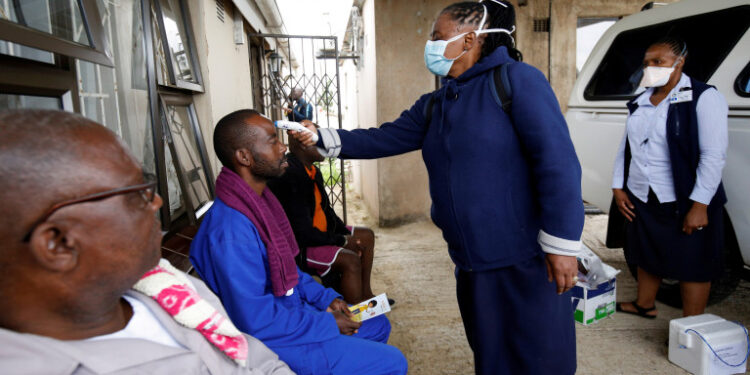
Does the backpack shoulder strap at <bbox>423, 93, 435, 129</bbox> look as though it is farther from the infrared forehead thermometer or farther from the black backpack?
the infrared forehead thermometer

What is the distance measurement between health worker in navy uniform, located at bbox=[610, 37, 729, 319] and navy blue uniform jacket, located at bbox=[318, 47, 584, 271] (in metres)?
1.31

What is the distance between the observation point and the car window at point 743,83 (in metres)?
2.42

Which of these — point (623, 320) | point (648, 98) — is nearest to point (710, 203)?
point (648, 98)

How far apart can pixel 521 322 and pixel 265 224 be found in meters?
1.06

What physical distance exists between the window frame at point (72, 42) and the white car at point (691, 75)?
319 cm

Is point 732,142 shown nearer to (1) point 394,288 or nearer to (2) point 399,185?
(1) point 394,288

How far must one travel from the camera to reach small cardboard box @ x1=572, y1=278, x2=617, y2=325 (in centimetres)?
287

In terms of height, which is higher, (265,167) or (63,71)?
(63,71)

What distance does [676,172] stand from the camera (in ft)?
8.00

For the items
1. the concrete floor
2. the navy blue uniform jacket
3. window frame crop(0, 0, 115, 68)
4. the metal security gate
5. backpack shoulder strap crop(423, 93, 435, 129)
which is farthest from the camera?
the metal security gate

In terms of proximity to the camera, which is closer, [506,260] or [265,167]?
[506,260]

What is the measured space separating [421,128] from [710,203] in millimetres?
1693

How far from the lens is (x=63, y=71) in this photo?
5.30ft

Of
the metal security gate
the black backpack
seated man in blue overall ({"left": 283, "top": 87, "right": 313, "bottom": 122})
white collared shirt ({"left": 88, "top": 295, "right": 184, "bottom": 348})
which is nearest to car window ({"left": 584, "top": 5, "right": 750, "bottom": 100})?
the black backpack
